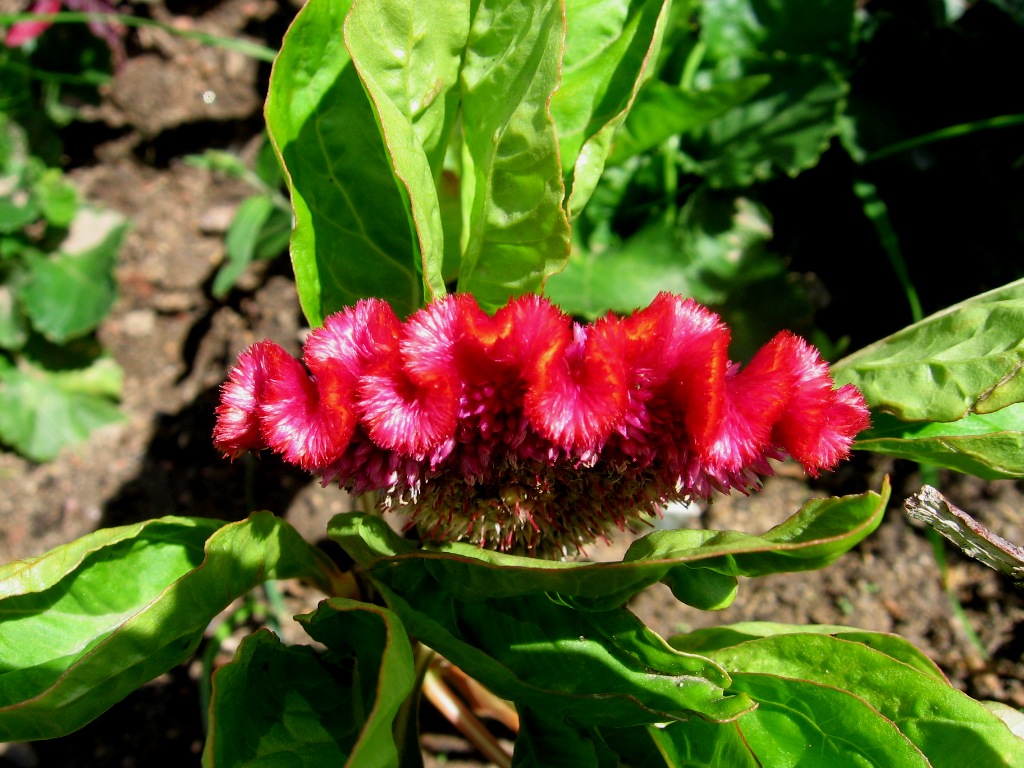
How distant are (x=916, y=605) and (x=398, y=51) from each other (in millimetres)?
1583

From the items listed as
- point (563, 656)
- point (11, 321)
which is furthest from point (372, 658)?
point (11, 321)

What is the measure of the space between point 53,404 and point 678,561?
1.91m

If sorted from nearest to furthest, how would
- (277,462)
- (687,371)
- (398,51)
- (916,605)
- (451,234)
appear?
1. (687,371)
2. (398,51)
3. (451,234)
4. (916,605)
5. (277,462)

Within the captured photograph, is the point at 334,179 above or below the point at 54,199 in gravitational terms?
above

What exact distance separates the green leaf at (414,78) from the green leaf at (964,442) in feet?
2.10

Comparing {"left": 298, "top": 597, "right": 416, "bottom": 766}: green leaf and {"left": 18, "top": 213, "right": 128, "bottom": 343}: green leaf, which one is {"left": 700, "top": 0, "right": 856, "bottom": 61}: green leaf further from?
{"left": 18, "top": 213, "right": 128, "bottom": 343}: green leaf

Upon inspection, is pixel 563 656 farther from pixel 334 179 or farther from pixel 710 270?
pixel 710 270

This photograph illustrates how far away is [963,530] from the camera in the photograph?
36.8 inches

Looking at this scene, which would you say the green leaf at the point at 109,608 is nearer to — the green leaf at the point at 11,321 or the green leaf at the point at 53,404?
the green leaf at the point at 53,404

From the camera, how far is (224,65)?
7.82 ft

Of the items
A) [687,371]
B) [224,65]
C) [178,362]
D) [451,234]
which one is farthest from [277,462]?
[687,371]

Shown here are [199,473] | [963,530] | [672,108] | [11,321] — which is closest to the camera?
[963,530]

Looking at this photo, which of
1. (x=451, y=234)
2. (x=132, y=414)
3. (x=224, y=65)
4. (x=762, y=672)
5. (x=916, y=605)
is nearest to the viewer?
(x=762, y=672)

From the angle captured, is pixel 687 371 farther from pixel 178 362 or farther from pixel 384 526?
pixel 178 362
